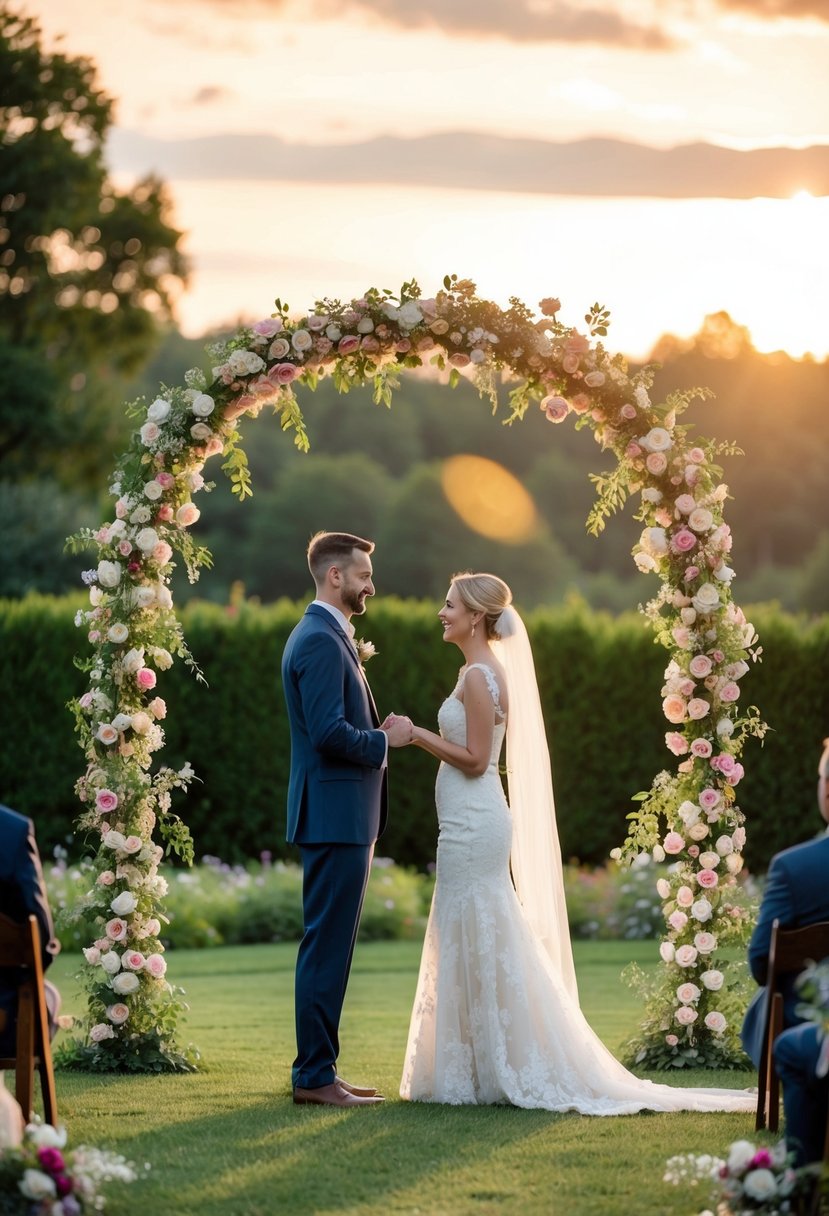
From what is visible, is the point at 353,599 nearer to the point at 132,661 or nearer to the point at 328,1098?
the point at 132,661

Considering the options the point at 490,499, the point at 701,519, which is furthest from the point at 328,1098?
the point at 490,499

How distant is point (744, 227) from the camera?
8859 mm

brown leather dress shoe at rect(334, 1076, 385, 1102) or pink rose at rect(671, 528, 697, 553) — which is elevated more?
pink rose at rect(671, 528, 697, 553)

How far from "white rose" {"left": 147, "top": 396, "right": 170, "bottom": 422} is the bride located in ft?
5.39

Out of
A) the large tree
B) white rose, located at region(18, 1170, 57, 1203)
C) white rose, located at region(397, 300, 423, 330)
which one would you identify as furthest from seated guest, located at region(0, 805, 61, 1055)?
the large tree

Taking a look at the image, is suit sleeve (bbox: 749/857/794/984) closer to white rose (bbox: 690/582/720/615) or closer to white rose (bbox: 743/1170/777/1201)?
white rose (bbox: 743/1170/777/1201)

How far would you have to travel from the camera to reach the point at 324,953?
246 inches

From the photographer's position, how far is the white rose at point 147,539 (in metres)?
7.13

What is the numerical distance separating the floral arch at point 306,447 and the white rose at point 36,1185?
2967 mm

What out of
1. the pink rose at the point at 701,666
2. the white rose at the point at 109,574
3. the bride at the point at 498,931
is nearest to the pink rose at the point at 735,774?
the pink rose at the point at 701,666

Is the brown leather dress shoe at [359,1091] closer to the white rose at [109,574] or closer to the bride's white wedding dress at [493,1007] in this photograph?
the bride's white wedding dress at [493,1007]

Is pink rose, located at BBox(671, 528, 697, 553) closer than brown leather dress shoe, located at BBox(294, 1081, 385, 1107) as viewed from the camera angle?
No

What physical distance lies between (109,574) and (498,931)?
2409 mm

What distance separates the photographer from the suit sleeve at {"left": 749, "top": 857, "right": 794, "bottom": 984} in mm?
5148
